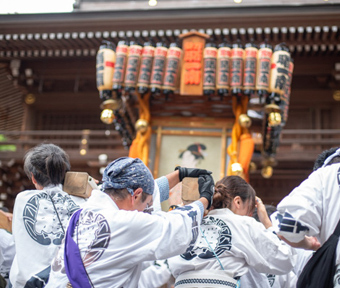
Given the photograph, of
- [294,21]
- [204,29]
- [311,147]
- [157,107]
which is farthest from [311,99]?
[157,107]

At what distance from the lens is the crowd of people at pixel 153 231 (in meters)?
2.55

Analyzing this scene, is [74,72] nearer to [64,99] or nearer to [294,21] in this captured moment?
[64,99]

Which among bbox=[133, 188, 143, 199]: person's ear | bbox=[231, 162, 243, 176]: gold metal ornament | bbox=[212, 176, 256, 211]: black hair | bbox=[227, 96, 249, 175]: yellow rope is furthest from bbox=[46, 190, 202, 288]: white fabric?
bbox=[227, 96, 249, 175]: yellow rope

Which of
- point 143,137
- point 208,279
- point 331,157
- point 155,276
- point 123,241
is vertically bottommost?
point 155,276

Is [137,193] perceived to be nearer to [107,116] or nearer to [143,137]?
[107,116]

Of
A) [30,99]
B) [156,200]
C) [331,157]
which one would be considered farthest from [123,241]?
[30,99]

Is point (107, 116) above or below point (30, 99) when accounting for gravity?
below

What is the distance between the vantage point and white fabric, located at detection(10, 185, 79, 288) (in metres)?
2.93

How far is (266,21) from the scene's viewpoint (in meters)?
9.74

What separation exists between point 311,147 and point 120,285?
971 cm

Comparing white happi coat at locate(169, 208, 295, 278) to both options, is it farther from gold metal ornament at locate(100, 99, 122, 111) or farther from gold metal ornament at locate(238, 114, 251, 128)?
gold metal ornament at locate(100, 99, 122, 111)

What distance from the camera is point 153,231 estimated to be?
2555 millimetres

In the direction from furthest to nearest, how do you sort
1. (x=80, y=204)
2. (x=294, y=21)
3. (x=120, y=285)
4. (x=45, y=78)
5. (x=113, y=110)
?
(x=45, y=78) → (x=294, y=21) → (x=113, y=110) → (x=80, y=204) → (x=120, y=285)

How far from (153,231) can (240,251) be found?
0.64 m
